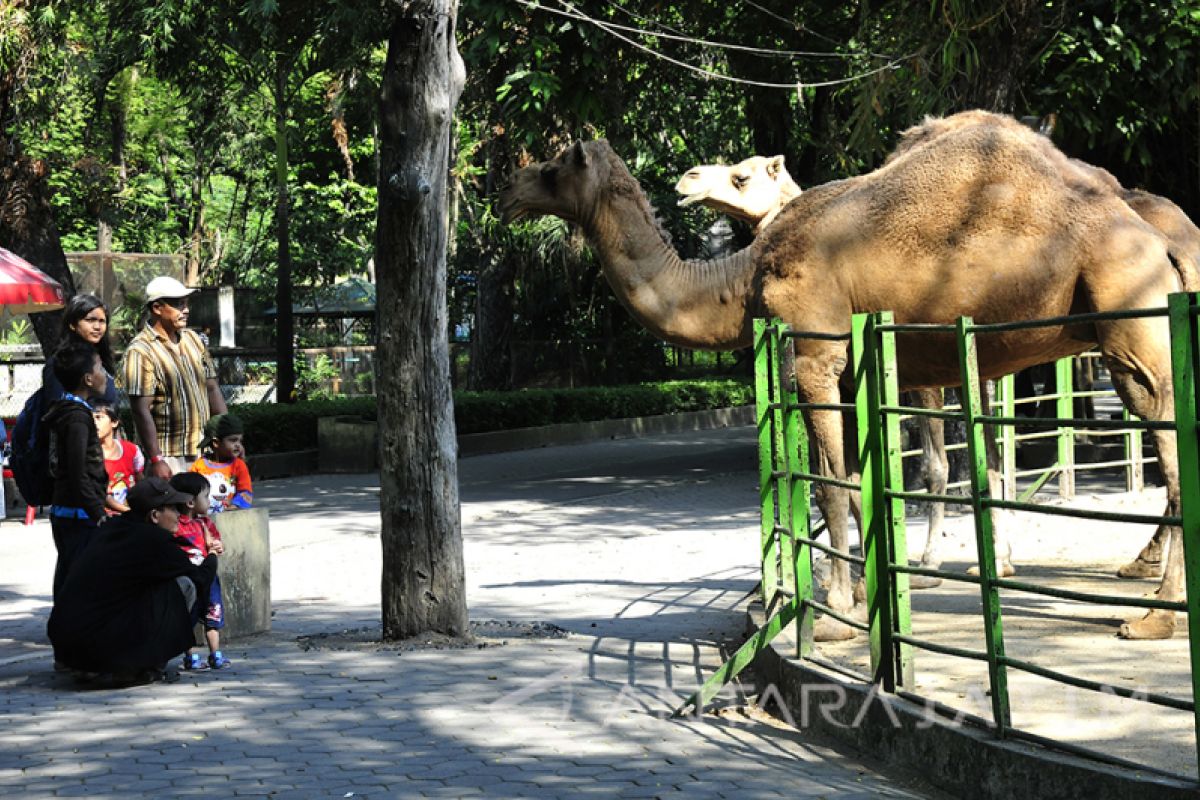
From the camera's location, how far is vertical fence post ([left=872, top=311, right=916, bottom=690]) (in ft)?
23.0

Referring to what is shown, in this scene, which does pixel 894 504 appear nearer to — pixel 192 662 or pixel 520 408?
pixel 192 662

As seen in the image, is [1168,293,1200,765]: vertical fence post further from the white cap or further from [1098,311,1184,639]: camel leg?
the white cap

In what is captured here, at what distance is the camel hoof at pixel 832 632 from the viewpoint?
881 centimetres

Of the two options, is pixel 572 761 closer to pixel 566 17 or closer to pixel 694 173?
pixel 694 173

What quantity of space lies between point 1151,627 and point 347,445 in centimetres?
1751

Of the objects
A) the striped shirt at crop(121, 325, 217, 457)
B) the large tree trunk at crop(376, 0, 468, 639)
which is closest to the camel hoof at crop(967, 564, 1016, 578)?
the large tree trunk at crop(376, 0, 468, 639)

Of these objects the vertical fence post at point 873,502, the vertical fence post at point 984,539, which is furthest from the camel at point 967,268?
the vertical fence post at point 984,539

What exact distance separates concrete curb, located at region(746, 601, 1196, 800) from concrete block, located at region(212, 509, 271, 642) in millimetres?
3545

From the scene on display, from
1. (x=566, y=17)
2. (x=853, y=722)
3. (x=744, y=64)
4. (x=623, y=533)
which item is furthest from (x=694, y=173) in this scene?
(x=744, y=64)

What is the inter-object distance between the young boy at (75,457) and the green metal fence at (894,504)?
3.64m

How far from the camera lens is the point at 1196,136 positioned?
20.5 m

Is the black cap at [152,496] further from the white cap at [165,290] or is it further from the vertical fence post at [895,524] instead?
the vertical fence post at [895,524]

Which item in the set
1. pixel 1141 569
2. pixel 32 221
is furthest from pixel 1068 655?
pixel 32 221

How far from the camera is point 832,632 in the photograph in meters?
8.83
